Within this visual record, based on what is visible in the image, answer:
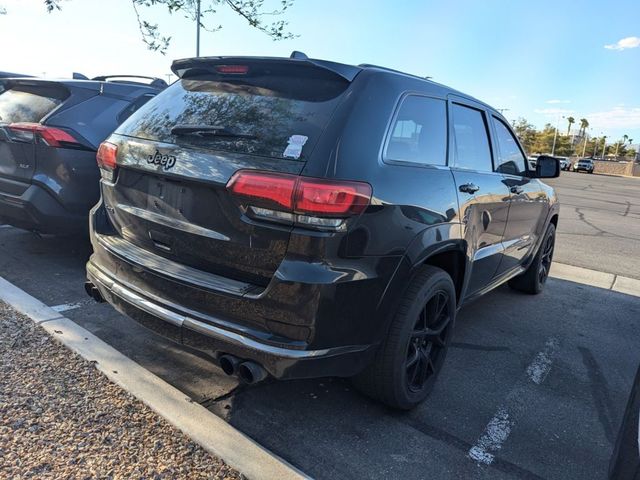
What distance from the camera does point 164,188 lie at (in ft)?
8.52

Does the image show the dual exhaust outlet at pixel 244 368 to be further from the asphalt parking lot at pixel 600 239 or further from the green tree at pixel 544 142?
the green tree at pixel 544 142

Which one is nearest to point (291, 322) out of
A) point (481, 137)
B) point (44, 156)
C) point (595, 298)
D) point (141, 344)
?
point (141, 344)

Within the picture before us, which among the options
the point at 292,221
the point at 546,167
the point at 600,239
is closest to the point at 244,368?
the point at 292,221

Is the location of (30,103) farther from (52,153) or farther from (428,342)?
(428,342)

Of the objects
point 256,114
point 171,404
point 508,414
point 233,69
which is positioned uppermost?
point 233,69

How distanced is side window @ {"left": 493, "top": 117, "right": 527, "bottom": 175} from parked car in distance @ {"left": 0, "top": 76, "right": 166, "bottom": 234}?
11.2 feet

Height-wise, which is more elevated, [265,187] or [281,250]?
[265,187]

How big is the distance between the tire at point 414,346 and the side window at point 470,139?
846 millimetres

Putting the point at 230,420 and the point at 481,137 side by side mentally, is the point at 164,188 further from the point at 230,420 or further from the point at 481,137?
the point at 481,137

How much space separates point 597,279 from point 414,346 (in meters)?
4.62

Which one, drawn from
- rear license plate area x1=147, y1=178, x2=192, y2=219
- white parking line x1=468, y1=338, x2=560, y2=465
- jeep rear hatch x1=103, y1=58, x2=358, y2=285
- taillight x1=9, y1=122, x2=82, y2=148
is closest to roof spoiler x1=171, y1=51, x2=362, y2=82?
jeep rear hatch x1=103, y1=58, x2=358, y2=285

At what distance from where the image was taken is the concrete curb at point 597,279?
6152 millimetres

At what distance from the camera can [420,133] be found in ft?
9.60

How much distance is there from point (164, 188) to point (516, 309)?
377 centimetres
